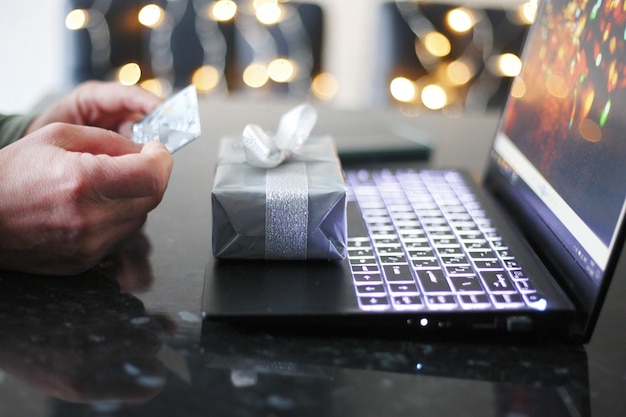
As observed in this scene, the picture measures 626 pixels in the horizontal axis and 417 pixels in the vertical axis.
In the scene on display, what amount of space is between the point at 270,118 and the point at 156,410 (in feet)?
2.67

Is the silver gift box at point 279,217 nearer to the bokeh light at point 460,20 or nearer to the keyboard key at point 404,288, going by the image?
the keyboard key at point 404,288

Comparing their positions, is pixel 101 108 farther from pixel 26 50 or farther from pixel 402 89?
pixel 26 50

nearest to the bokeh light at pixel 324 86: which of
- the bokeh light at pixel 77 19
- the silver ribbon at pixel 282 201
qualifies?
the bokeh light at pixel 77 19

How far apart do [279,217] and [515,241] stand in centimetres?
25

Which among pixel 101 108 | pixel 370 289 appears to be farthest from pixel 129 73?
pixel 370 289

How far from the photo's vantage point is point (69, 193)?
61 centimetres

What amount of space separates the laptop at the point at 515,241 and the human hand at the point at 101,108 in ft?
0.95

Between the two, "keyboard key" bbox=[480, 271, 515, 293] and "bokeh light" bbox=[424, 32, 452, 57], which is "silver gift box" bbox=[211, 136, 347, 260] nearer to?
"keyboard key" bbox=[480, 271, 515, 293]

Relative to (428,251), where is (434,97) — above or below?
below

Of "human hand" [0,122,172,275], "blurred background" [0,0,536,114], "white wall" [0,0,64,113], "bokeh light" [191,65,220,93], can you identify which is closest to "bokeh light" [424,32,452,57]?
"blurred background" [0,0,536,114]

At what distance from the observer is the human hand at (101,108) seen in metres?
0.88

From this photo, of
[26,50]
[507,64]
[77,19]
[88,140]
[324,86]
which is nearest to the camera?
[88,140]

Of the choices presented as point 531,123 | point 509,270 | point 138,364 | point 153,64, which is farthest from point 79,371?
point 153,64

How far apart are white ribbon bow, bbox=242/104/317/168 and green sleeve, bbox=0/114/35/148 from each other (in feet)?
1.08
